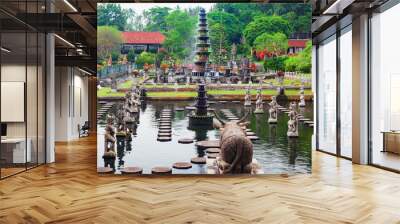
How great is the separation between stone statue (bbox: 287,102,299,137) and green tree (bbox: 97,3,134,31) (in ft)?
9.96

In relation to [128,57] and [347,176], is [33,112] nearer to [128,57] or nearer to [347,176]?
[128,57]

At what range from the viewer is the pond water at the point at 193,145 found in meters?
6.98

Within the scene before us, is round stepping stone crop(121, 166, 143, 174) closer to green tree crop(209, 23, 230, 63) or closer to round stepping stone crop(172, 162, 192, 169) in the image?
round stepping stone crop(172, 162, 192, 169)

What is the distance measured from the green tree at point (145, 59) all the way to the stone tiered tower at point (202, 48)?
28.0 inches

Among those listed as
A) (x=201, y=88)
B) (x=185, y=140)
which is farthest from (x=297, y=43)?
(x=185, y=140)

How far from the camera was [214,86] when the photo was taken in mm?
7137

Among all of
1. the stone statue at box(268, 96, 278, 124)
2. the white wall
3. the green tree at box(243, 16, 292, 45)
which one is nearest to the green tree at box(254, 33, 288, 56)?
the green tree at box(243, 16, 292, 45)

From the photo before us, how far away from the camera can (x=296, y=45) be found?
23.7 feet

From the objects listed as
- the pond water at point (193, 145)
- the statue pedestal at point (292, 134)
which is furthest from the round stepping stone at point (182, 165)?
the statue pedestal at point (292, 134)

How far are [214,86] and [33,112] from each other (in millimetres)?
3389

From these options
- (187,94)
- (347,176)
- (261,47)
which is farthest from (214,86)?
(347,176)

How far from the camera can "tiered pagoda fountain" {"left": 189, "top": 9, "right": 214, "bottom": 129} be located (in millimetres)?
7082

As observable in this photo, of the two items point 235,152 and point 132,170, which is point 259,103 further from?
point 132,170

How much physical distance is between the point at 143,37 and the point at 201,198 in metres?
3.12
